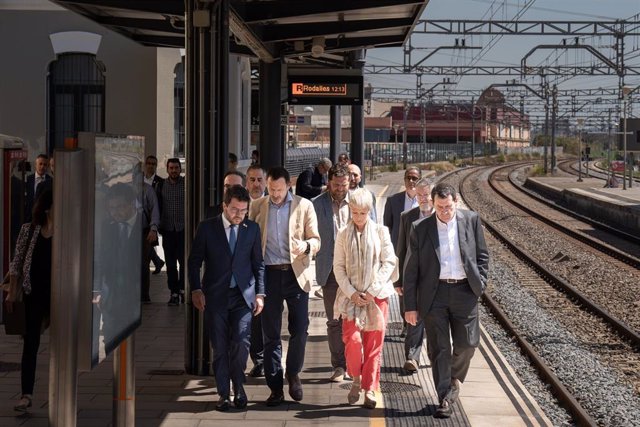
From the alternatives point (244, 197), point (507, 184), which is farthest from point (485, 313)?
point (507, 184)

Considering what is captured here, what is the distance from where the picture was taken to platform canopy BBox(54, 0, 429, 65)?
452 inches

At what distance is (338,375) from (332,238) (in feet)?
3.74

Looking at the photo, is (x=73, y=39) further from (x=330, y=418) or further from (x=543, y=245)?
(x=330, y=418)

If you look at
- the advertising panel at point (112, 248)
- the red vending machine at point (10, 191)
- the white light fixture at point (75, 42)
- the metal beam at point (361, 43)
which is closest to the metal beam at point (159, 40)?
the metal beam at point (361, 43)

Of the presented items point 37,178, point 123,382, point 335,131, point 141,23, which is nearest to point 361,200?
point 123,382

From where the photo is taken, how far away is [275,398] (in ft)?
27.9

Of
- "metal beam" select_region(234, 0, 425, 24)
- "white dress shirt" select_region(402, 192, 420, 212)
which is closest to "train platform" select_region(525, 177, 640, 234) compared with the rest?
"metal beam" select_region(234, 0, 425, 24)

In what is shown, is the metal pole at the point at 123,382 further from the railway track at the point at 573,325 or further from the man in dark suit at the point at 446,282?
the railway track at the point at 573,325

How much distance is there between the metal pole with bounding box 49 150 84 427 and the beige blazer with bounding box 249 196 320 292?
10.1ft

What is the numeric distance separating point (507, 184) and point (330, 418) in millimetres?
52974

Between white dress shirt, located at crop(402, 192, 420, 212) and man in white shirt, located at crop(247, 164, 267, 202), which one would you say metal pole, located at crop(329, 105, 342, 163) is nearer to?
white dress shirt, located at crop(402, 192, 420, 212)

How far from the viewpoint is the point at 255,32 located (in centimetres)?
1283

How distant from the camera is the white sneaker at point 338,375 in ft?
30.9

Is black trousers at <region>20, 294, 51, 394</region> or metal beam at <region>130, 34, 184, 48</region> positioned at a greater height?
metal beam at <region>130, 34, 184, 48</region>
